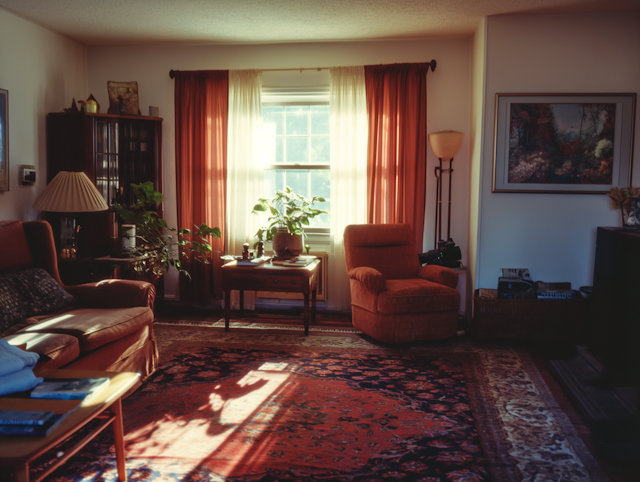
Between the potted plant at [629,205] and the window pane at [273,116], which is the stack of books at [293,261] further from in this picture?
the potted plant at [629,205]

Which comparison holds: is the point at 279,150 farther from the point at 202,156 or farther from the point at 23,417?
the point at 23,417

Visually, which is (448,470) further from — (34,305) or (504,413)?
(34,305)

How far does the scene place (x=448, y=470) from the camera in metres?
2.05

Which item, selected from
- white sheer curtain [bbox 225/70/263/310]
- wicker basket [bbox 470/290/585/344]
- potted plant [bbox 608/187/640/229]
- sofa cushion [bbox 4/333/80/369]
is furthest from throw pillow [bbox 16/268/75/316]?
potted plant [bbox 608/187/640/229]

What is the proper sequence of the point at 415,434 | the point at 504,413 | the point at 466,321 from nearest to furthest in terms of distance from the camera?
the point at 415,434, the point at 504,413, the point at 466,321

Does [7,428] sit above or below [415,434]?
above

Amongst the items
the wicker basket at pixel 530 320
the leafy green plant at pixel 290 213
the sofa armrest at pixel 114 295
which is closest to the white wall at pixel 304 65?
the wicker basket at pixel 530 320

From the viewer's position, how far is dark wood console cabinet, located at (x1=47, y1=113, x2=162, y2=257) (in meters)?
4.16

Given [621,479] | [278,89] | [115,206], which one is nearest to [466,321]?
[621,479]

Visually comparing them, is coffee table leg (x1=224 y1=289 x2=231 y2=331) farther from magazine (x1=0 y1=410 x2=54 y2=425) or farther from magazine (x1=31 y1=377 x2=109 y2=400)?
magazine (x1=0 y1=410 x2=54 y2=425)

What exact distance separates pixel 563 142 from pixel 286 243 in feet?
7.64

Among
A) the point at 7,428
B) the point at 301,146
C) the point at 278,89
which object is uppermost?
the point at 278,89

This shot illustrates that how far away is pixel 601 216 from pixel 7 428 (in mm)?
4028

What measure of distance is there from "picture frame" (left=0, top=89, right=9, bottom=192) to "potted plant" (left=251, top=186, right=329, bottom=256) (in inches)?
75.1
